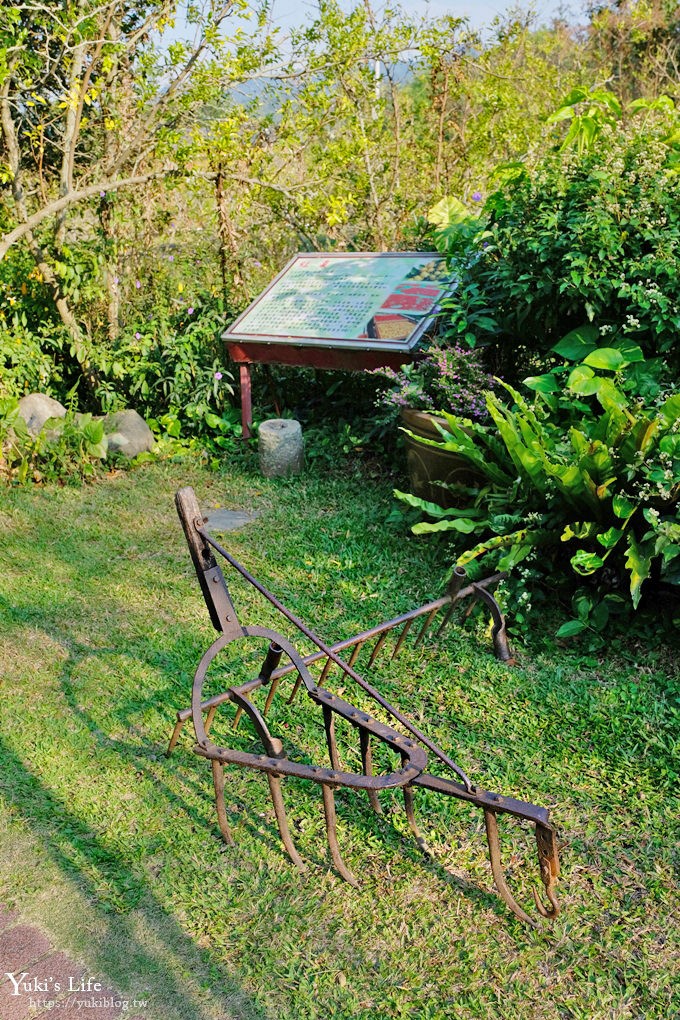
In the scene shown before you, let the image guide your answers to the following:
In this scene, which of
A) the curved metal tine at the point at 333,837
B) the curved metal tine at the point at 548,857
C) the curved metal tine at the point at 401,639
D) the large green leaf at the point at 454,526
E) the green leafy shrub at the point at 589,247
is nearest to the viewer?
the curved metal tine at the point at 548,857

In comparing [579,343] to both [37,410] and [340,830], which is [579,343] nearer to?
[340,830]

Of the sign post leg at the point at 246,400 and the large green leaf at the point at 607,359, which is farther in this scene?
the sign post leg at the point at 246,400

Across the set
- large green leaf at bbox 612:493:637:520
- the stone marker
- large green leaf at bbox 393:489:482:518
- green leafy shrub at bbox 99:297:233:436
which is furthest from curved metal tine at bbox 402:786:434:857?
green leafy shrub at bbox 99:297:233:436

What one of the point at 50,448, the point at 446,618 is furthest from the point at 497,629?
the point at 50,448

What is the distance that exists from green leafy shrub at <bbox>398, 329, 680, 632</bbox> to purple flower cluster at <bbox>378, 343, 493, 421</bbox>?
11.7 inches

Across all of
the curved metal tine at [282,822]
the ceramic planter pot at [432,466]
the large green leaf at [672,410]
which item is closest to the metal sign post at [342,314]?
the ceramic planter pot at [432,466]

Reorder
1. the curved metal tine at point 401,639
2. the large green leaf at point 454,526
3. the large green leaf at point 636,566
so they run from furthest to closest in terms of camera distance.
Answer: the large green leaf at point 454,526 → the large green leaf at point 636,566 → the curved metal tine at point 401,639

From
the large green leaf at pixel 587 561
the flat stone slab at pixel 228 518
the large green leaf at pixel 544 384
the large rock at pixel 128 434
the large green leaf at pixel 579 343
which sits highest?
the large green leaf at pixel 579 343

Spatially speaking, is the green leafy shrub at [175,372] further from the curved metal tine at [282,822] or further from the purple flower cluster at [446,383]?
the curved metal tine at [282,822]

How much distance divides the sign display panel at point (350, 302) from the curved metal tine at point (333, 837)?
134 inches

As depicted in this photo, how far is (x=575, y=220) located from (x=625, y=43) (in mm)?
10031

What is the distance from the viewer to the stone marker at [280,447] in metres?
5.81

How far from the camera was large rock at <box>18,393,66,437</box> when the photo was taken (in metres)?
6.13

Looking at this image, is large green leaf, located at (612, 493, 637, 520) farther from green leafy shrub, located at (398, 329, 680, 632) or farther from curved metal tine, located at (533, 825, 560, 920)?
curved metal tine, located at (533, 825, 560, 920)
